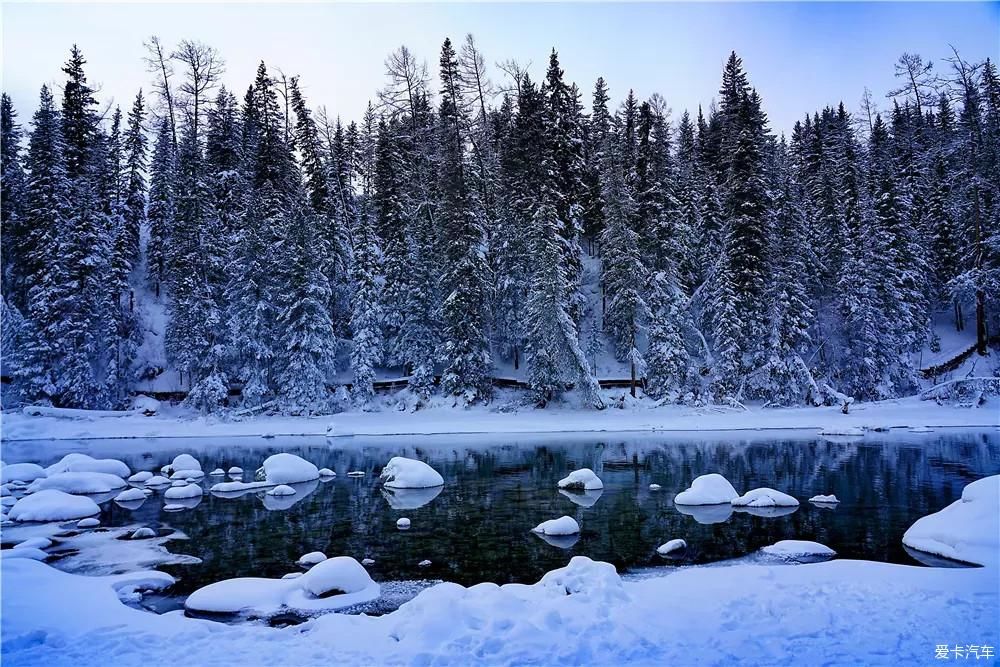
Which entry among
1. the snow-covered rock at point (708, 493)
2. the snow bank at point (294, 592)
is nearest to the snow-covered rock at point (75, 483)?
the snow bank at point (294, 592)

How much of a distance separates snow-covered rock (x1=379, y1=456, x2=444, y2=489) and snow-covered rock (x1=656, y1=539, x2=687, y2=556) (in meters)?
10.1

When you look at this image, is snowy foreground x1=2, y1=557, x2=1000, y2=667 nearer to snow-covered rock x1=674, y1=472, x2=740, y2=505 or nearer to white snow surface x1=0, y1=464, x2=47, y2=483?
snow-covered rock x1=674, y1=472, x2=740, y2=505

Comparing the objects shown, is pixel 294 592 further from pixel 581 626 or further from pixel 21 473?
pixel 21 473

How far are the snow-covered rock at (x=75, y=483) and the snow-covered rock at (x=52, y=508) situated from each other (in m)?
2.55

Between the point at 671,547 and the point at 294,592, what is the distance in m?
7.93

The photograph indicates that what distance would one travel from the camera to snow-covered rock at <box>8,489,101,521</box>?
16.8 meters

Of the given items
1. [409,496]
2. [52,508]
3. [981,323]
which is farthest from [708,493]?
[981,323]

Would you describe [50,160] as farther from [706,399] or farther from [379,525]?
[706,399]

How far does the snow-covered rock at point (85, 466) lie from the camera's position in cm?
2259

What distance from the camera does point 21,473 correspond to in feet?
75.0

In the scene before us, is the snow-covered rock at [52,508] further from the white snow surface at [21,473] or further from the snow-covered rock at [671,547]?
the snow-covered rock at [671,547]

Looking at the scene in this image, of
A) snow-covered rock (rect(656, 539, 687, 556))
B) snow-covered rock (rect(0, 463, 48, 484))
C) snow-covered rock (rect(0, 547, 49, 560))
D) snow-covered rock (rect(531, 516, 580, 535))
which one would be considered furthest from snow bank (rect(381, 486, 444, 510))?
snow-covered rock (rect(0, 463, 48, 484))

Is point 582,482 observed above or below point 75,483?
below

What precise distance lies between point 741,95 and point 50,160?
5176 cm
